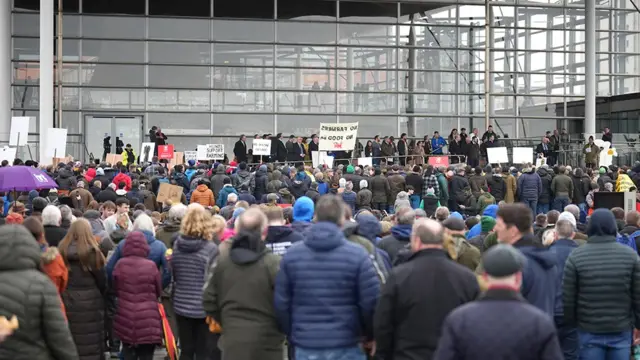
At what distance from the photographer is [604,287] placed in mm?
8320

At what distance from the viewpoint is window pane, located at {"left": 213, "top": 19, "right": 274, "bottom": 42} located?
130 ft

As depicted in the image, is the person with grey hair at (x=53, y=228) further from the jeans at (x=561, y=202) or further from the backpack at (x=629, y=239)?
the jeans at (x=561, y=202)

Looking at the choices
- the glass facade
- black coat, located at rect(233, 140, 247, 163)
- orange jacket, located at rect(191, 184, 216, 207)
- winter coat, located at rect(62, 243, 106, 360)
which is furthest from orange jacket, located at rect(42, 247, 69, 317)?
the glass facade

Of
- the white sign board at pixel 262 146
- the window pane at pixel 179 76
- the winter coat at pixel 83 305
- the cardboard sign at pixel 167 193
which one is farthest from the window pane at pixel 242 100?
the winter coat at pixel 83 305

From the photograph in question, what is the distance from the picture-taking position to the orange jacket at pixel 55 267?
8695 mm

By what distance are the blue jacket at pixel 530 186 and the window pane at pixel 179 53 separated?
654 inches

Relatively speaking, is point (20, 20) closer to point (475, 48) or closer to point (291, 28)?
point (291, 28)

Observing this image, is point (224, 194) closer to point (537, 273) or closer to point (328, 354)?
point (537, 273)

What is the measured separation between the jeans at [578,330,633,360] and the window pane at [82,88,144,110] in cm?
3124

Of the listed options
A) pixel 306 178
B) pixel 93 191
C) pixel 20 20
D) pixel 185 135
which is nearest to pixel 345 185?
pixel 306 178

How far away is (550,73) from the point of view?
4231cm

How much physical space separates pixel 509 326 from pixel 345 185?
61.9ft

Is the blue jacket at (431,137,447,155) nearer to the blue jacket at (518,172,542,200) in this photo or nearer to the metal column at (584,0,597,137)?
the metal column at (584,0,597,137)

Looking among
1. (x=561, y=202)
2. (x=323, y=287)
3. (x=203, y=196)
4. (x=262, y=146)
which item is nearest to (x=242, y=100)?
(x=262, y=146)
